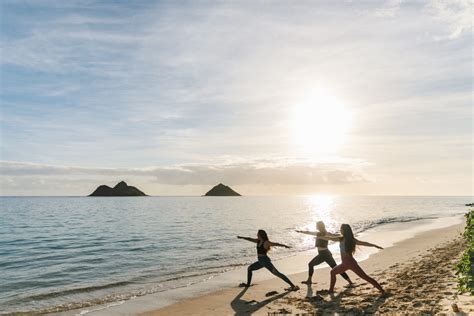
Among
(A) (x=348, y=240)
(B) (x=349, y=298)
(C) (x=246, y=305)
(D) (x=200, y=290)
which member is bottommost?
(D) (x=200, y=290)

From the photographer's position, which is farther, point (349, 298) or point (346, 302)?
point (349, 298)

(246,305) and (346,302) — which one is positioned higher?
(346,302)

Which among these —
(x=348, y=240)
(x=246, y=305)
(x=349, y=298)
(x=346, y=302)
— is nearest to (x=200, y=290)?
(x=246, y=305)

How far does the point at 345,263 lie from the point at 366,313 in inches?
80.2

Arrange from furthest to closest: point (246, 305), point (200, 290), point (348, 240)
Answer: point (200, 290), point (246, 305), point (348, 240)

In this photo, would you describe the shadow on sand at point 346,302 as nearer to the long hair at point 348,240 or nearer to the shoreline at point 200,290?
the long hair at point 348,240

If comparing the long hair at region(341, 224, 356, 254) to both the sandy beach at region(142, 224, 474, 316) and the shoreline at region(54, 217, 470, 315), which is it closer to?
the sandy beach at region(142, 224, 474, 316)

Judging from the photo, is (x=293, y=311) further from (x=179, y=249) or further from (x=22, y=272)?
(x=179, y=249)

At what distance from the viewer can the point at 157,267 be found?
21250 millimetres

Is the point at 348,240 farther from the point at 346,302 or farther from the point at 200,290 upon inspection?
the point at 200,290

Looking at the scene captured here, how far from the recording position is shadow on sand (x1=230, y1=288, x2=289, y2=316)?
11.3m

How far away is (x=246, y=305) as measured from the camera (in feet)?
39.7

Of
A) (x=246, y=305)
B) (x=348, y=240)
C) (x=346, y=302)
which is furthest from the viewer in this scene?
(x=246, y=305)

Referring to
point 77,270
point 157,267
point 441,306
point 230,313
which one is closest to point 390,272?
point 441,306
